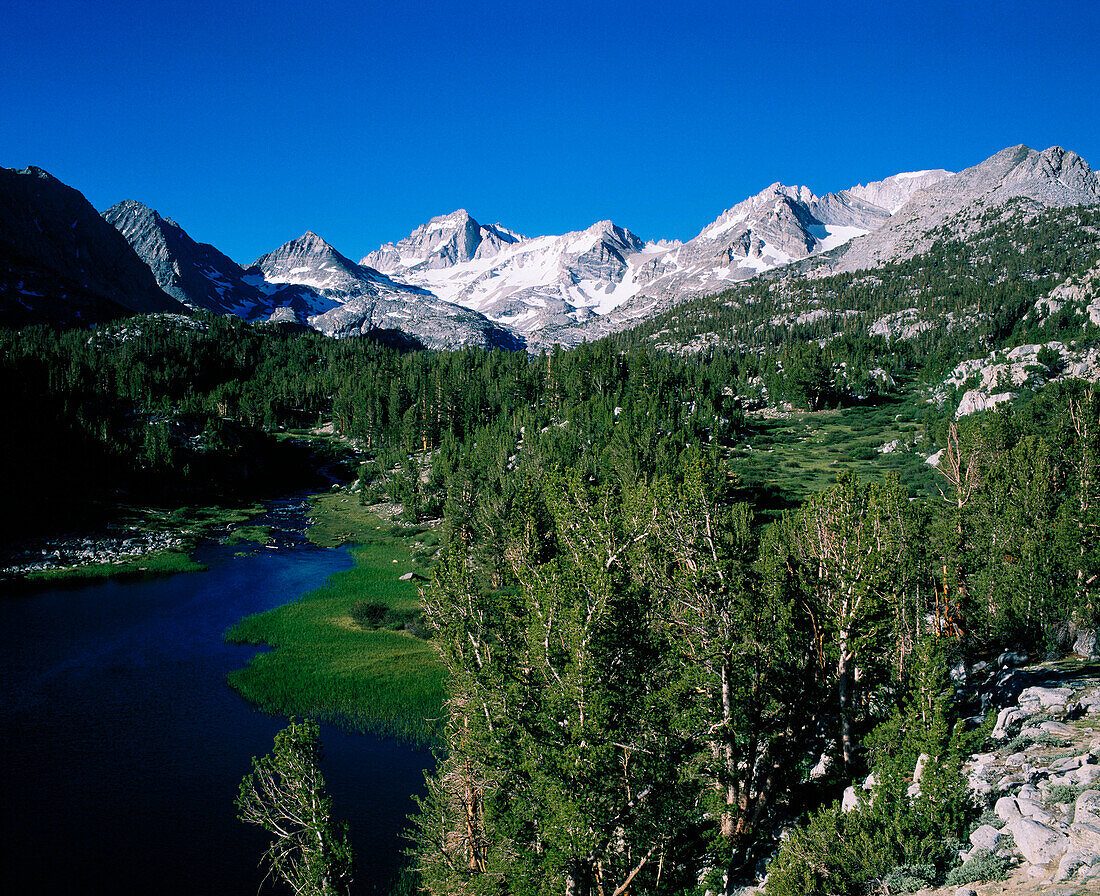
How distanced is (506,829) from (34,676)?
157 ft

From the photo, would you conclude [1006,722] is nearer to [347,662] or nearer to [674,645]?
[674,645]

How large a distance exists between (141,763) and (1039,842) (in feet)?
141

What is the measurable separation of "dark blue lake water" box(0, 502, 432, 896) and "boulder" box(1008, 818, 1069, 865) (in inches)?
987

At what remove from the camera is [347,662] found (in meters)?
51.4

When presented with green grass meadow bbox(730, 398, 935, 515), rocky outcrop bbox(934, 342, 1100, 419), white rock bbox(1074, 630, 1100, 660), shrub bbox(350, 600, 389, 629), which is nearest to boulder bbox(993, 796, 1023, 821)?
white rock bbox(1074, 630, 1100, 660)

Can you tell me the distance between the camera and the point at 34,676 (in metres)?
46.3

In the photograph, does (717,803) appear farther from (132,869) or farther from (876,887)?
(132,869)

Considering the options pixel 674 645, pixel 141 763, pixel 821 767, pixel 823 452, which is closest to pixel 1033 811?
pixel 674 645

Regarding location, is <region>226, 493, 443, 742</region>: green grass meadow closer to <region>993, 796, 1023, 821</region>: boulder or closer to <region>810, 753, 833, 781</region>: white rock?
<region>810, 753, 833, 781</region>: white rock

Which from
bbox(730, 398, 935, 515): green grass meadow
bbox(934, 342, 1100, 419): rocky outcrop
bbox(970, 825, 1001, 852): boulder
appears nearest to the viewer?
bbox(970, 825, 1001, 852): boulder

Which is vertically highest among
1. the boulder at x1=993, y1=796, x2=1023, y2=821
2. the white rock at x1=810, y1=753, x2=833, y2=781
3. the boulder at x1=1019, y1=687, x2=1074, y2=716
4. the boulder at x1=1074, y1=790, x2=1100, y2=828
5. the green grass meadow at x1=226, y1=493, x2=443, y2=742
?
the boulder at x1=1074, y1=790, x2=1100, y2=828

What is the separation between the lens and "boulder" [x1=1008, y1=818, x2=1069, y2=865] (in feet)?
41.0

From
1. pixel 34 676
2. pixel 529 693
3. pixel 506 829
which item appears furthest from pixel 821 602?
pixel 34 676

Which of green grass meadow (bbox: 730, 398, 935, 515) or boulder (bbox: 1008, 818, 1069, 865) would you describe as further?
green grass meadow (bbox: 730, 398, 935, 515)
